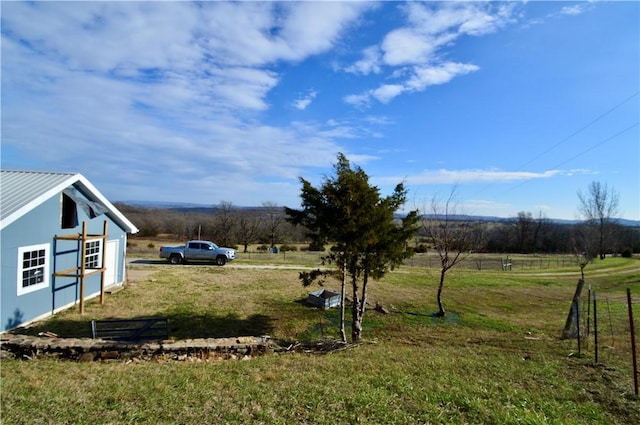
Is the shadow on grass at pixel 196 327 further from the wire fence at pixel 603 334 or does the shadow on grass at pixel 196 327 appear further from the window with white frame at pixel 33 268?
the wire fence at pixel 603 334

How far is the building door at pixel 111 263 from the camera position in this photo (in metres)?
16.0

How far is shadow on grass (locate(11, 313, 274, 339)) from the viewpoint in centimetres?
1062

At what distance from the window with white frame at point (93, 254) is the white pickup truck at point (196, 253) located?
11.2m

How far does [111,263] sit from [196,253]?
33.1ft

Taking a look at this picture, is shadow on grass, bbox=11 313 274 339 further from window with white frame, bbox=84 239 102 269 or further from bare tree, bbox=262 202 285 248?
bare tree, bbox=262 202 285 248

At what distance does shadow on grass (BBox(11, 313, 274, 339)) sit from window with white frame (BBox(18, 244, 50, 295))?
122cm

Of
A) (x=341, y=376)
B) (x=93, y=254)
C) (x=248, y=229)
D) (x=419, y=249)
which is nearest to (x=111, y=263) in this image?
(x=93, y=254)

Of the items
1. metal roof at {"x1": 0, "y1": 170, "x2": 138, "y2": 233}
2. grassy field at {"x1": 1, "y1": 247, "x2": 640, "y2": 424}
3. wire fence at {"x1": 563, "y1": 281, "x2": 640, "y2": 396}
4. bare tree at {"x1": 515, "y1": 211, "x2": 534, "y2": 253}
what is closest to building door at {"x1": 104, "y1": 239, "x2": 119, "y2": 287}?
grassy field at {"x1": 1, "y1": 247, "x2": 640, "y2": 424}

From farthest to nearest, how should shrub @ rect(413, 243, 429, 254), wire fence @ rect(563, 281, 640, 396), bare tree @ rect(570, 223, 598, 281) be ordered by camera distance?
1. bare tree @ rect(570, 223, 598, 281)
2. shrub @ rect(413, 243, 429, 254)
3. wire fence @ rect(563, 281, 640, 396)

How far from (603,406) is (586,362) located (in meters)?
3.08

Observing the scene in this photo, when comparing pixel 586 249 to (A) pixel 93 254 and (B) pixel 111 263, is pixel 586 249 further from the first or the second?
(A) pixel 93 254

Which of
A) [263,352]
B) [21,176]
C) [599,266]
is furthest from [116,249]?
[599,266]

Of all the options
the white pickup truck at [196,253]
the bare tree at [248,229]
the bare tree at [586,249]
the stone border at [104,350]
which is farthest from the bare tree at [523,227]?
the stone border at [104,350]

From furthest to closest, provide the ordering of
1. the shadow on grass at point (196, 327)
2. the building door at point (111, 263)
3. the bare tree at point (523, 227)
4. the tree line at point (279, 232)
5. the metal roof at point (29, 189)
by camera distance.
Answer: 1. the bare tree at point (523, 227)
2. the tree line at point (279, 232)
3. the building door at point (111, 263)
4. the shadow on grass at point (196, 327)
5. the metal roof at point (29, 189)
